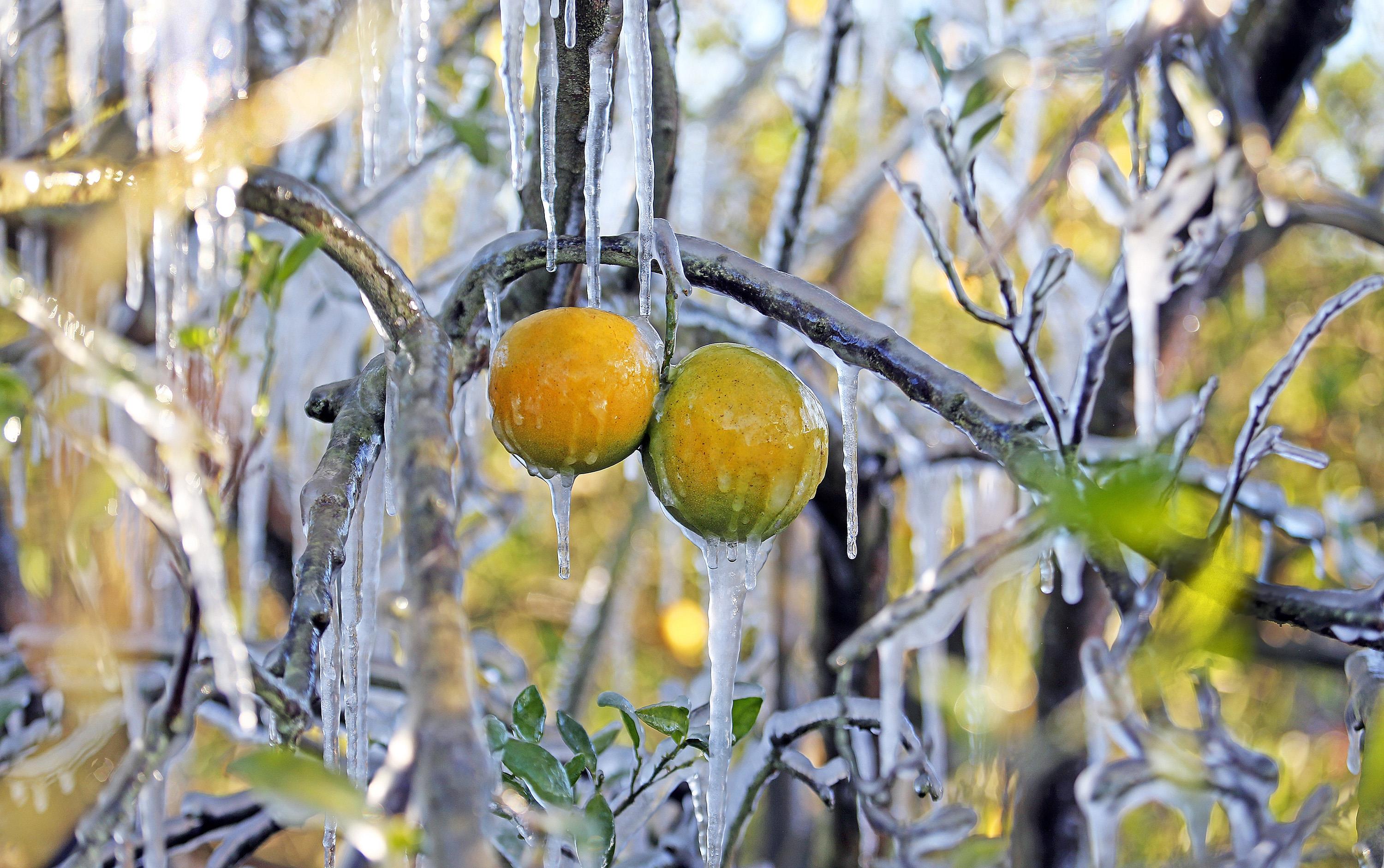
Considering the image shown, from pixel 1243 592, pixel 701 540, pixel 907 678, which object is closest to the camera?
pixel 1243 592

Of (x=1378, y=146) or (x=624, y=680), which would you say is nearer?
(x=624, y=680)

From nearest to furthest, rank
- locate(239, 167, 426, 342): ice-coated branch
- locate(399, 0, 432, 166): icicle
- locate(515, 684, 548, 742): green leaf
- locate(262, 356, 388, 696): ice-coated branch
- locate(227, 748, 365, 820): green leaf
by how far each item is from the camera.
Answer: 1. locate(227, 748, 365, 820): green leaf
2. locate(262, 356, 388, 696): ice-coated branch
3. locate(239, 167, 426, 342): ice-coated branch
4. locate(515, 684, 548, 742): green leaf
5. locate(399, 0, 432, 166): icicle

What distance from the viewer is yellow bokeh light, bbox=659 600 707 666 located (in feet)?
14.5

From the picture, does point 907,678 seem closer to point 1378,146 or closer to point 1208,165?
point 1208,165

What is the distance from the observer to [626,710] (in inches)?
38.2

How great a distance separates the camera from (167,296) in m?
1.17

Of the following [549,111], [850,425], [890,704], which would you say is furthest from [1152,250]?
[549,111]

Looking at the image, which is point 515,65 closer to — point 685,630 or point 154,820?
point 154,820

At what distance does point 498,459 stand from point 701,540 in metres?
3.98

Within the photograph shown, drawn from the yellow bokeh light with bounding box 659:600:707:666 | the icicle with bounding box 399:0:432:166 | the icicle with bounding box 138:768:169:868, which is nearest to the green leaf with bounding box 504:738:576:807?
the icicle with bounding box 138:768:169:868

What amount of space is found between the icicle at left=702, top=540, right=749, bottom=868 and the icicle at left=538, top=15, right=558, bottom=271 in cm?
30

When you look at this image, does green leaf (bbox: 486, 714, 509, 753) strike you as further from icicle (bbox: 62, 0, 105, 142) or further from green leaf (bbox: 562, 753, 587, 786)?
icicle (bbox: 62, 0, 105, 142)

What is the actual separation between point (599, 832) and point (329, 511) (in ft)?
1.24

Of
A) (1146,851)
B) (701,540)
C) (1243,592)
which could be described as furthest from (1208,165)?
(1146,851)
